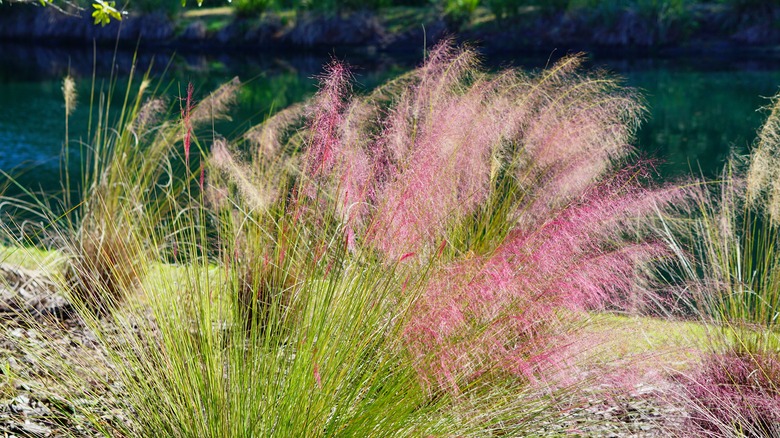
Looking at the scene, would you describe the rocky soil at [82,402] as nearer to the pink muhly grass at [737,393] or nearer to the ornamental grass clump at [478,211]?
the pink muhly grass at [737,393]

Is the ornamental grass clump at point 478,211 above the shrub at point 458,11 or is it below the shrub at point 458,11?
above

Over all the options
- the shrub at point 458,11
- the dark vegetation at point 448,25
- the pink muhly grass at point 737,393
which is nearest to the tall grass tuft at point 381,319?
the pink muhly grass at point 737,393

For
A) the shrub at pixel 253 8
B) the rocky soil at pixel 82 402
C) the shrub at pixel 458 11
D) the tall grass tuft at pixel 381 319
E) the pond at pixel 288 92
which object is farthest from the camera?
the shrub at pixel 253 8

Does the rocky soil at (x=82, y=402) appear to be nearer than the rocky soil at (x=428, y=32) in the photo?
Yes

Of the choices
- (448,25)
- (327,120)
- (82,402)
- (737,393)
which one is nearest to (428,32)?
(448,25)

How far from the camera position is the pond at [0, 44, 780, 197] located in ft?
38.2

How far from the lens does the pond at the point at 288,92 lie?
11.7 metres

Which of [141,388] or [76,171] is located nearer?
[141,388]

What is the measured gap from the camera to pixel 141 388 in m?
2.14

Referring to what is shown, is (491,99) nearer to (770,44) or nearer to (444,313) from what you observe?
(444,313)

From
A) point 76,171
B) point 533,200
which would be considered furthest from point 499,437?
point 76,171

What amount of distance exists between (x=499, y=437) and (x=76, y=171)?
1003 cm

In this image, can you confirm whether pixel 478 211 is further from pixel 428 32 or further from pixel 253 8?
pixel 253 8

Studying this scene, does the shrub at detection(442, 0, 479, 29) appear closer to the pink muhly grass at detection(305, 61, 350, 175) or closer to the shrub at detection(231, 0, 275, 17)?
the shrub at detection(231, 0, 275, 17)
